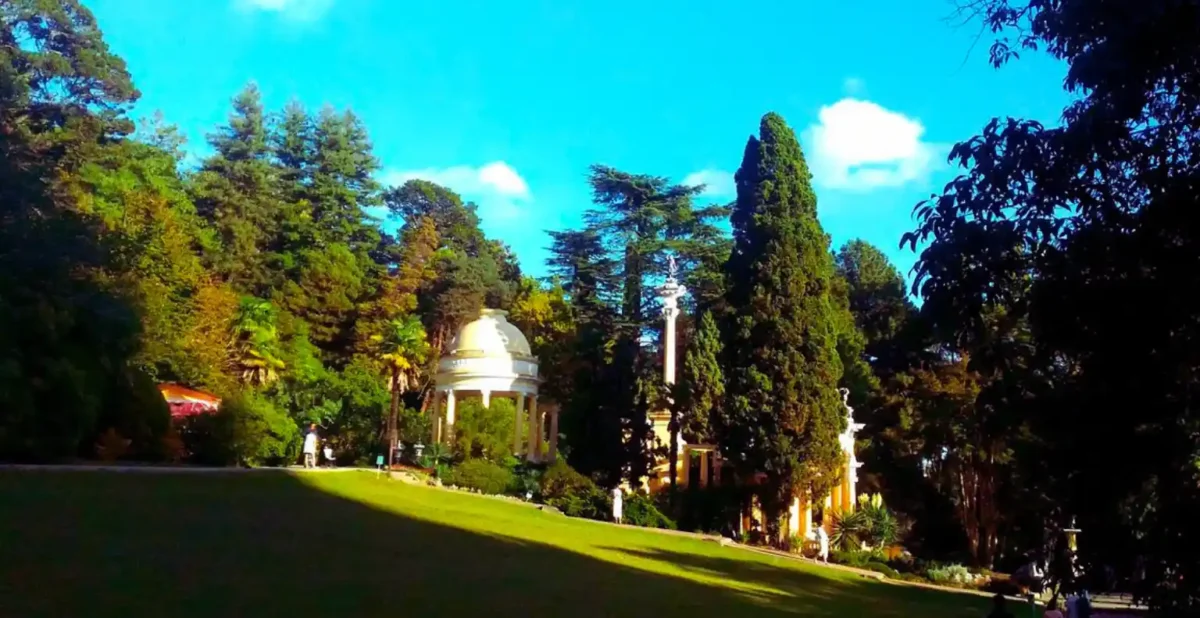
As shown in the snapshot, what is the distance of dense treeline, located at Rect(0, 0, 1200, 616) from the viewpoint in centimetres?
515

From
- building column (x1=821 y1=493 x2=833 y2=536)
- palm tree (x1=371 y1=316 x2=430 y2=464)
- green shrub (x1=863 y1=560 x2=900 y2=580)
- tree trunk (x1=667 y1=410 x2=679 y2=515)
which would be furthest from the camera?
palm tree (x1=371 y1=316 x2=430 y2=464)

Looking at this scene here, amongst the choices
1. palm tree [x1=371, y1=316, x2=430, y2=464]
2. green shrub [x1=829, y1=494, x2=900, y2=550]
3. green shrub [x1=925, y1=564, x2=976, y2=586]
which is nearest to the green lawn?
green shrub [x1=925, y1=564, x2=976, y2=586]

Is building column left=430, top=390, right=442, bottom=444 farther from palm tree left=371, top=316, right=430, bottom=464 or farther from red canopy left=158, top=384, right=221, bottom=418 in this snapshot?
red canopy left=158, top=384, right=221, bottom=418

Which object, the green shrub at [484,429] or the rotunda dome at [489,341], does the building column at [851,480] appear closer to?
the green shrub at [484,429]

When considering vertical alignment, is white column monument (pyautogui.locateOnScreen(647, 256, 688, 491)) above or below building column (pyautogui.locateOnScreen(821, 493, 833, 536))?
above

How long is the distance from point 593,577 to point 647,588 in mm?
851

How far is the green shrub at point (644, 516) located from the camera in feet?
92.9

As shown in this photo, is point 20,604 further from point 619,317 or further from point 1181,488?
point 619,317

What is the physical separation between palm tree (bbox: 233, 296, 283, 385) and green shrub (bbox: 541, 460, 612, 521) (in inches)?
615

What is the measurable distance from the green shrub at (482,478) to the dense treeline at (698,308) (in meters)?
4.51

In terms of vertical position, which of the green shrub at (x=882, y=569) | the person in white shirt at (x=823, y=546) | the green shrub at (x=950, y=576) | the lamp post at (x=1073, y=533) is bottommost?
the green shrub at (x=950, y=576)

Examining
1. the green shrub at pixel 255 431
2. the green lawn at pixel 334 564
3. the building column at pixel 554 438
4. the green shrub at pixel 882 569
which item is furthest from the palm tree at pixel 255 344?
the green shrub at pixel 882 569

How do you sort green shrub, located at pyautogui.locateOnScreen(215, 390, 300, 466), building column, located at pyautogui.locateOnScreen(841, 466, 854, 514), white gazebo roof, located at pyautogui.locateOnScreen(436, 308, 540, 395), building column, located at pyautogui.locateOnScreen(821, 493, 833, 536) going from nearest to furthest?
green shrub, located at pyautogui.locateOnScreen(215, 390, 300, 466), building column, located at pyautogui.locateOnScreen(821, 493, 833, 536), building column, located at pyautogui.locateOnScreen(841, 466, 854, 514), white gazebo roof, located at pyautogui.locateOnScreen(436, 308, 540, 395)

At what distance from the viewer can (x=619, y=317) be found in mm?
44750
